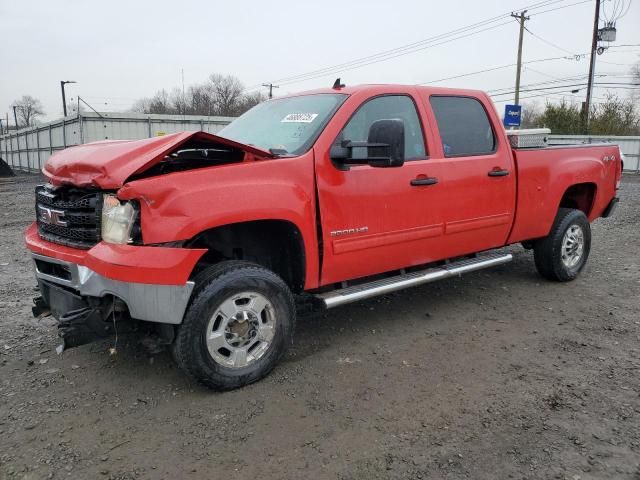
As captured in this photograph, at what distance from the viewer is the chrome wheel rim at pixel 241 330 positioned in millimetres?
3189

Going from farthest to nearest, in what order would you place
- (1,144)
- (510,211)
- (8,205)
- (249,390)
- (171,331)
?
(1,144) → (8,205) → (510,211) → (249,390) → (171,331)

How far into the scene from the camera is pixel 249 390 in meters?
3.32

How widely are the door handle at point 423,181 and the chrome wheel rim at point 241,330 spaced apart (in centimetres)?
152

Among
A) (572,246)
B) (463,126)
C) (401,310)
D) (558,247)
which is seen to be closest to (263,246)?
(401,310)

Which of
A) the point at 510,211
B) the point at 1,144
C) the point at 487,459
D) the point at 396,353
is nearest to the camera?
the point at 487,459

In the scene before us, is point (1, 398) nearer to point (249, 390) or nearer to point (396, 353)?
point (249, 390)

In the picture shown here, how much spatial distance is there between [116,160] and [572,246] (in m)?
4.83

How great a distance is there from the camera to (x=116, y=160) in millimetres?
3041

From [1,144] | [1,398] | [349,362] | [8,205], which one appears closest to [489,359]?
[349,362]

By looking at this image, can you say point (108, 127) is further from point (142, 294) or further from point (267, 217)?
point (142, 294)

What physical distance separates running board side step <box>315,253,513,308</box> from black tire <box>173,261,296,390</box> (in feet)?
1.21

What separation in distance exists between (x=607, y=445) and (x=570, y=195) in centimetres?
381

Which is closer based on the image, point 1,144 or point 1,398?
point 1,398

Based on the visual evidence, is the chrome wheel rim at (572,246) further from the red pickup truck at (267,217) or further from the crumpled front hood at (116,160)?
the crumpled front hood at (116,160)
